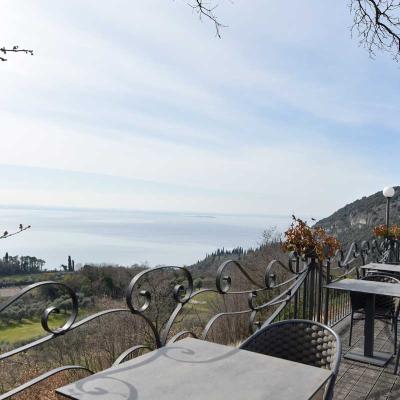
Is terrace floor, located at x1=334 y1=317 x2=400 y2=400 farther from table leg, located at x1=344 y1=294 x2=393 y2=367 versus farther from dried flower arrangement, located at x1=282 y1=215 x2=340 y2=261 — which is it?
dried flower arrangement, located at x1=282 y1=215 x2=340 y2=261

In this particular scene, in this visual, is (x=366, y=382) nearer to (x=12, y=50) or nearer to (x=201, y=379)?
(x=201, y=379)

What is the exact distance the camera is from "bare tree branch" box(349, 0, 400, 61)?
17.4 feet

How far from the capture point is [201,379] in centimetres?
169

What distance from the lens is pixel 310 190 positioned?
21.6m

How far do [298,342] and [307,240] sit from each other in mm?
1610

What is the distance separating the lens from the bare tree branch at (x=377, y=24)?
530cm

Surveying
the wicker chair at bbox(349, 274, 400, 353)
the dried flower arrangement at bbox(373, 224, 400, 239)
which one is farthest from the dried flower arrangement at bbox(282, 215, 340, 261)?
the dried flower arrangement at bbox(373, 224, 400, 239)

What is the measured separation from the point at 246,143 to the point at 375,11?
54.1 feet

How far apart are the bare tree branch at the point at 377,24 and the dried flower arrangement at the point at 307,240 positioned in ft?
10.4

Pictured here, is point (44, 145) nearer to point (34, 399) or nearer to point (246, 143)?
point (34, 399)

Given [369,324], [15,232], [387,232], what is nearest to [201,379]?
[15,232]

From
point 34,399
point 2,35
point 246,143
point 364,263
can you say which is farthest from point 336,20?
point 246,143

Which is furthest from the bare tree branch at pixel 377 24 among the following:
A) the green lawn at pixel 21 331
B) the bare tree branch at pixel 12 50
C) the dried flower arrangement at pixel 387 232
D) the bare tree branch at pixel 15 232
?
the green lawn at pixel 21 331

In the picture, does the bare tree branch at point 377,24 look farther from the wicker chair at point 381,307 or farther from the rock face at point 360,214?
the rock face at point 360,214
